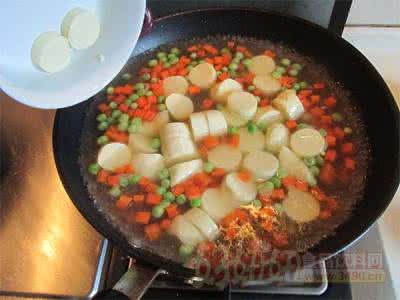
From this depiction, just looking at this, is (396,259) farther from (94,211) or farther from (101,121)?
(101,121)

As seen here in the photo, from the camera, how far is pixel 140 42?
1386mm

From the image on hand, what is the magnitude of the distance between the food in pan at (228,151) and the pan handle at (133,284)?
0.10m

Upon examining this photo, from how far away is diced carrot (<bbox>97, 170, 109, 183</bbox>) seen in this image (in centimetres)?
112

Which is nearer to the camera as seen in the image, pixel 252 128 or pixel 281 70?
pixel 252 128

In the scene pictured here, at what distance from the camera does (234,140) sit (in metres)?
1.17

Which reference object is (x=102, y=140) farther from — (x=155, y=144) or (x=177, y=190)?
(x=177, y=190)

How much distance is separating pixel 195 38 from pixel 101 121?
0.41m

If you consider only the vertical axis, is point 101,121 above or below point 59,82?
below

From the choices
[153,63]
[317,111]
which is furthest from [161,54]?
[317,111]

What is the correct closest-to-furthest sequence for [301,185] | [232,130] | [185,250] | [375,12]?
[185,250] → [301,185] → [232,130] → [375,12]

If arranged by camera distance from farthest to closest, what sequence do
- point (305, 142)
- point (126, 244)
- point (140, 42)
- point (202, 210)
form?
point (140, 42), point (305, 142), point (202, 210), point (126, 244)

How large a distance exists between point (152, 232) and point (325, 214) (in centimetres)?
40

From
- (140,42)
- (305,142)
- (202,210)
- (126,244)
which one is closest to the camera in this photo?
(126,244)

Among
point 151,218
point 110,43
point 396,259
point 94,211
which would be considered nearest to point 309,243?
point 396,259
